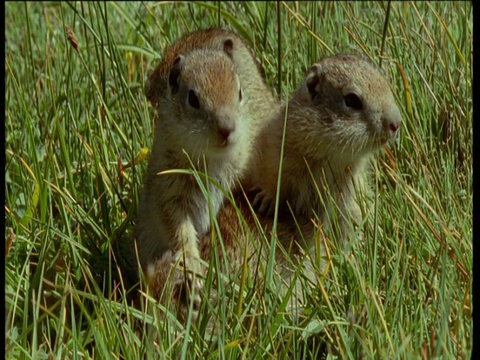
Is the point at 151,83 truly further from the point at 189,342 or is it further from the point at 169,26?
the point at 189,342

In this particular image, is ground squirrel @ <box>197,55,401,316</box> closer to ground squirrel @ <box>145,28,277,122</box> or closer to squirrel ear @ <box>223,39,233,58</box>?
ground squirrel @ <box>145,28,277,122</box>

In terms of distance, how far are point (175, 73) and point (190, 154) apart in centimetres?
31

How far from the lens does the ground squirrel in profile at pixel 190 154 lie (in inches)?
136

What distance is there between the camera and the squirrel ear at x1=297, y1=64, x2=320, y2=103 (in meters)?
3.78

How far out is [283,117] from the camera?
380 centimetres

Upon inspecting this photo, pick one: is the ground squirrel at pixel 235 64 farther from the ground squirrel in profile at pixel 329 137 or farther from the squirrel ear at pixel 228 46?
the ground squirrel in profile at pixel 329 137

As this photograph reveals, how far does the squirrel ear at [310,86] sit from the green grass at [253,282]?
317mm

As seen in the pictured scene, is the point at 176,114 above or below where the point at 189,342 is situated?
above

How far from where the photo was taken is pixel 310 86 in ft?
12.4

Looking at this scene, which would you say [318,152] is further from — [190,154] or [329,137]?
[190,154]

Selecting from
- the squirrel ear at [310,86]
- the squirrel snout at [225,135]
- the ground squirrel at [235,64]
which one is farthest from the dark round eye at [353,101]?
the squirrel snout at [225,135]

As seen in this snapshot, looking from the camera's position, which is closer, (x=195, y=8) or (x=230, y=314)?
(x=230, y=314)

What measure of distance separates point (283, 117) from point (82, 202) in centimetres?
86
